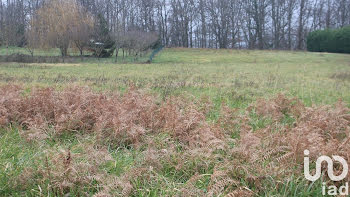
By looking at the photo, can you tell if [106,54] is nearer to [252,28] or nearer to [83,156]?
[83,156]

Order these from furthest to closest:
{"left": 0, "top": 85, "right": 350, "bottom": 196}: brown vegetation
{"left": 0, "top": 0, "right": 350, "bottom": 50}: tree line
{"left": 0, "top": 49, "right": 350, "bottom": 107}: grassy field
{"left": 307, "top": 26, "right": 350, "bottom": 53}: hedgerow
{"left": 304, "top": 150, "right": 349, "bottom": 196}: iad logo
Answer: {"left": 0, "top": 0, "right": 350, "bottom": 50}: tree line → {"left": 307, "top": 26, "right": 350, "bottom": 53}: hedgerow → {"left": 0, "top": 49, "right": 350, "bottom": 107}: grassy field → {"left": 0, "top": 85, "right": 350, "bottom": 196}: brown vegetation → {"left": 304, "top": 150, "right": 349, "bottom": 196}: iad logo

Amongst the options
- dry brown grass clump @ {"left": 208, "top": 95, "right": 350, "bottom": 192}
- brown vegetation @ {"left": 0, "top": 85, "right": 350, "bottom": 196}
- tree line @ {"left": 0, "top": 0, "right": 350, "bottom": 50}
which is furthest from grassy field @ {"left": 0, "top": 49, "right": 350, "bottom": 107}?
Result: tree line @ {"left": 0, "top": 0, "right": 350, "bottom": 50}

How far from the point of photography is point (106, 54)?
30672 millimetres

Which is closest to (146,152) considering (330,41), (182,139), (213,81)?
(182,139)

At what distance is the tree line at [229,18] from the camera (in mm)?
51938

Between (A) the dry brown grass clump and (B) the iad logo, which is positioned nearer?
(B) the iad logo

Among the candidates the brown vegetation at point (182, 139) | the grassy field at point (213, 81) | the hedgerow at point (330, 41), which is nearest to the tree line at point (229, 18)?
the hedgerow at point (330, 41)

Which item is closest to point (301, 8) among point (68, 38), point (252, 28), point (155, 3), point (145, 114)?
point (252, 28)

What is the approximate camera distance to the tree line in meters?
51.9

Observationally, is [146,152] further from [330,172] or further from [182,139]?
[330,172]

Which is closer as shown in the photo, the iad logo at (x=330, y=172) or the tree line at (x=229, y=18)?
the iad logo at (x=330, y=172)

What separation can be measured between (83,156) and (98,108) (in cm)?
161

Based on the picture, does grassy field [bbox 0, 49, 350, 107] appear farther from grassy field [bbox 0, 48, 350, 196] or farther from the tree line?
the tree line

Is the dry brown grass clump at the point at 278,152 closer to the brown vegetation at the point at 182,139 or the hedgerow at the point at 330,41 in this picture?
the brown vegetation at the point at 182,139
